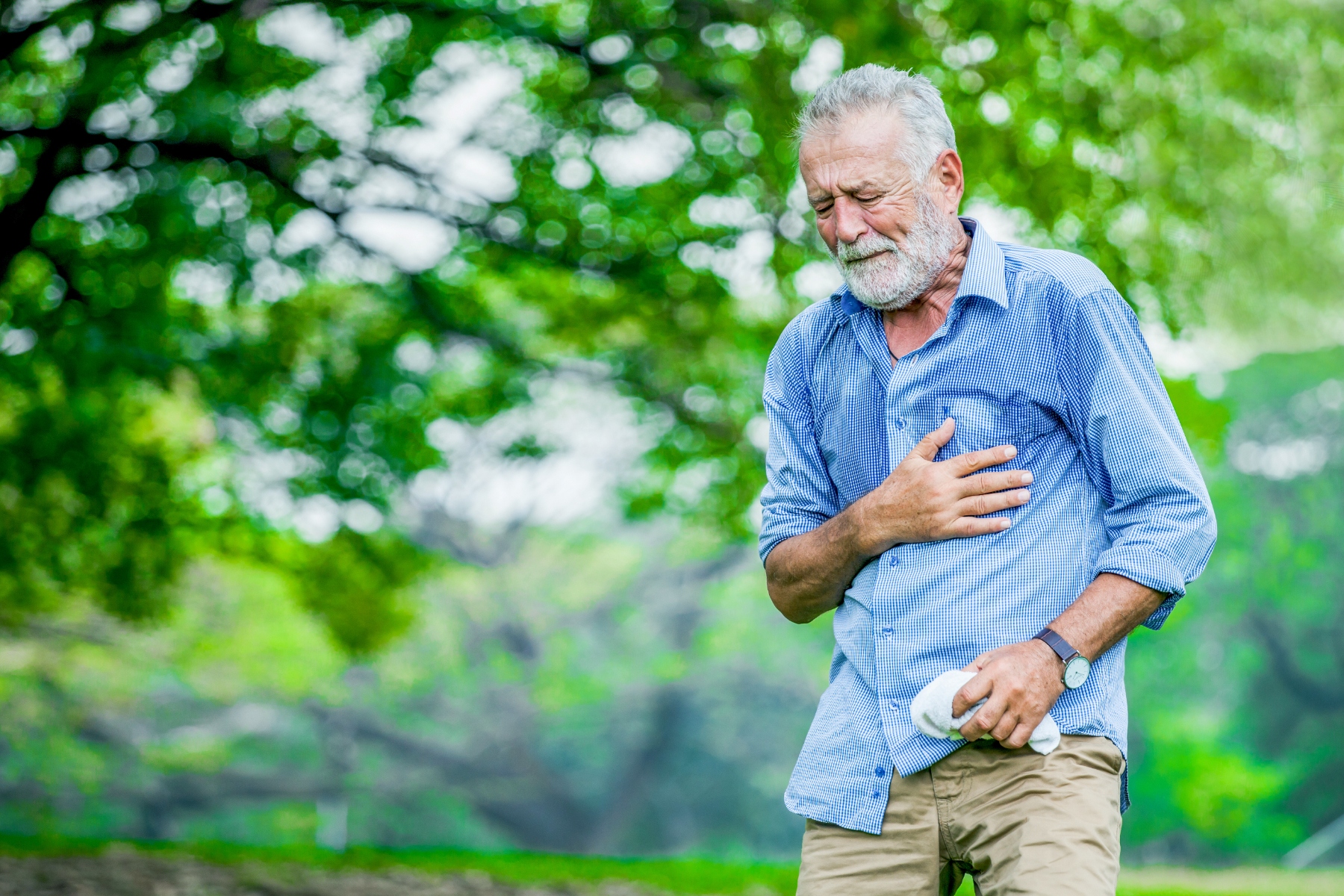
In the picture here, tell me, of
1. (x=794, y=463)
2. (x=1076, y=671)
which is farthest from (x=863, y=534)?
(x=1076, y=671)

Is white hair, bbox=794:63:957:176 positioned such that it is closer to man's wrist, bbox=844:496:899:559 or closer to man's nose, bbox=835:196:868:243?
man's nose, bbox=835:196:868:243

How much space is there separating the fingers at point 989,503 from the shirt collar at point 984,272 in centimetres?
31

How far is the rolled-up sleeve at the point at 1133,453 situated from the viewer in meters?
1.93

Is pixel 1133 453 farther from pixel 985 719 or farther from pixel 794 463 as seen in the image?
pixel 794 463

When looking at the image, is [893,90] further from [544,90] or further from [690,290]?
[544,90]

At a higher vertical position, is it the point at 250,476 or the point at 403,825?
the point at 250,476

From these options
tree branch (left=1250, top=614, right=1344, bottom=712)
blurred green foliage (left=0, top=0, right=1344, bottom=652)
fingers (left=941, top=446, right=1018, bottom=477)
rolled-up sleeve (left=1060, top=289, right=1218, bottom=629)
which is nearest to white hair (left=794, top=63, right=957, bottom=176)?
rolled-up sleeve (left=1060, top=289, right=1218, bottom=629)

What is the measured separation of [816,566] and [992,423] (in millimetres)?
383

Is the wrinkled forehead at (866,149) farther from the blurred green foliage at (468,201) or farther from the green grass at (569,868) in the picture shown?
the green grass at (569,868)

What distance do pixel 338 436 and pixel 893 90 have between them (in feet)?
18.6

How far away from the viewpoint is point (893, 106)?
2.11 metres

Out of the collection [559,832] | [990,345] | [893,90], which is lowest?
Answer: [559,832]

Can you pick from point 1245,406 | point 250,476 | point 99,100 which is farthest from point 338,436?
point 1245,406

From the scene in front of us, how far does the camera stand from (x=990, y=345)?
2.10 meters
